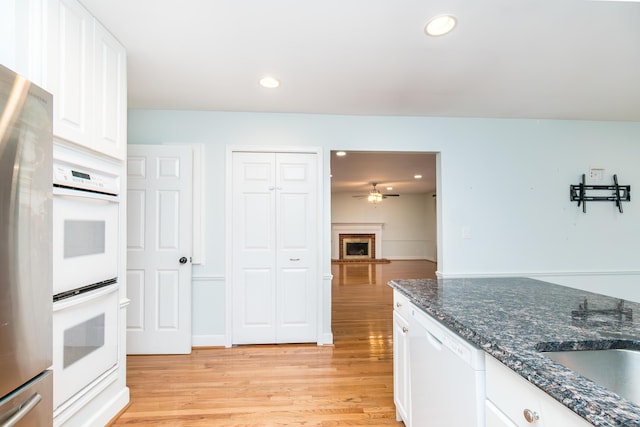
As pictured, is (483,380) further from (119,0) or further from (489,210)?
(489,210)

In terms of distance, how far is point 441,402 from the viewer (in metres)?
1.22

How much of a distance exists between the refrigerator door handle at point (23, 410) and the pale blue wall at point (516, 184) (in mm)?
2286

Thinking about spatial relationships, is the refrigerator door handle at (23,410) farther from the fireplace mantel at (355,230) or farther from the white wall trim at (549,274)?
the fireplace mantel at (355,230)

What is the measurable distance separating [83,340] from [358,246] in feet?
30.0

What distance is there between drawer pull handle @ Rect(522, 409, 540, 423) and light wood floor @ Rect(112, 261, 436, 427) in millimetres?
1266

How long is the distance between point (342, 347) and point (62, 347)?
7.39 feet

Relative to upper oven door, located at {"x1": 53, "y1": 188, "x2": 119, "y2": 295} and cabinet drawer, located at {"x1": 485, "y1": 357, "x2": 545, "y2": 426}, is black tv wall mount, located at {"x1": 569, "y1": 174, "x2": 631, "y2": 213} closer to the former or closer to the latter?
cabinet drawer, located at {"x1": 485, "y1": 357, "x2": 545, "y2": 426}

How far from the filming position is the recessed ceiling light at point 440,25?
5.35ft

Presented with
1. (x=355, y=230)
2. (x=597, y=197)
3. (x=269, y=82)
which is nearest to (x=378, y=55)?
(x=269, y=82)

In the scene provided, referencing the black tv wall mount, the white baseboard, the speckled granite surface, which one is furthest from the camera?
the black tv wall mount

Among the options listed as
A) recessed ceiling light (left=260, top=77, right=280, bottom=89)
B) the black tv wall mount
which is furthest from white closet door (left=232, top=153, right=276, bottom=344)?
the black tv wall mount

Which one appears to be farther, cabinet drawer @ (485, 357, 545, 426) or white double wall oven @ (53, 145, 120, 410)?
white double wall oven @ (53, 145, 120, 410)

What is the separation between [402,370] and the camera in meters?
1.71

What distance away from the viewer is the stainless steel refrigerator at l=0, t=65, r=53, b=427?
3.22 ft
